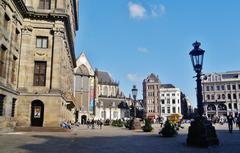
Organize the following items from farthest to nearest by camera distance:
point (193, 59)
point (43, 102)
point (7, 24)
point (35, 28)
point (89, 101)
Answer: point (89, 101), point (35, 28), point (43, 102), point (7, 24), point (193, 59)

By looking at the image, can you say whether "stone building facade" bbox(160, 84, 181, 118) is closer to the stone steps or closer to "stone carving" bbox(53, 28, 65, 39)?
"stone carving" bbox(53, 28, 65, 39)

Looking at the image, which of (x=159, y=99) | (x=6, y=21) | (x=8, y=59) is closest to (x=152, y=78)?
(x=159, y=99)

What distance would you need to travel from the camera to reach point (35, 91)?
30.8 m

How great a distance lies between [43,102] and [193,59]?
69.2 ft

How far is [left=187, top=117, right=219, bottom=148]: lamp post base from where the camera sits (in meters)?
12.8

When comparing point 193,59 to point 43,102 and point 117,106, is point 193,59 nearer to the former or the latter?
point 43,102

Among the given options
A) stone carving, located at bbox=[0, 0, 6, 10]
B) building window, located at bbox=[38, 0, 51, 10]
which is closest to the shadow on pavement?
stone carving, located at bbox=[0, 0, 6, 10]

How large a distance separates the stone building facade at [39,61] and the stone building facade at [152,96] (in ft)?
289

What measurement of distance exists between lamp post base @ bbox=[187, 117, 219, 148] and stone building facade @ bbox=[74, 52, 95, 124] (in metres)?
79.3

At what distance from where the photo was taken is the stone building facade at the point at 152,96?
384ft

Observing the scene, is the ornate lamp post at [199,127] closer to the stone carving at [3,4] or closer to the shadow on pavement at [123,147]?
the shadow on pavement at [123,147]

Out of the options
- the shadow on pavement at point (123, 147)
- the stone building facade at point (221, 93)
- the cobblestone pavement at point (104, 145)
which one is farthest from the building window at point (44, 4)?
the stone building facade at point (221, 93)

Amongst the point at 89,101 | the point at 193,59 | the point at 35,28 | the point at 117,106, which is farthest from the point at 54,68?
the point at 117,106

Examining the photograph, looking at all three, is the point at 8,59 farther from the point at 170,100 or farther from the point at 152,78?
the point at 170,100
